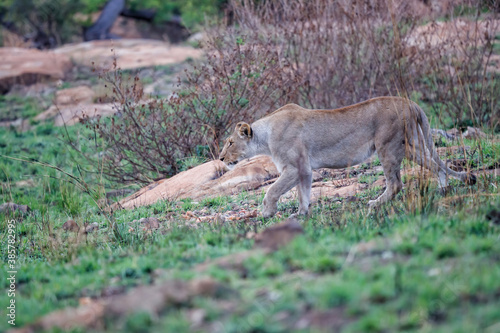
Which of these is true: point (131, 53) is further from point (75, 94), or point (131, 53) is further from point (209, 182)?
point (209, 182)

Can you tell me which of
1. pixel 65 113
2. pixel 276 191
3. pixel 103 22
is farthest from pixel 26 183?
pixel 103 22

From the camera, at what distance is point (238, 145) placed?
806 centimetres

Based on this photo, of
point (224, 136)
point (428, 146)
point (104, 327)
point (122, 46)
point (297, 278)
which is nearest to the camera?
point (104, 327)

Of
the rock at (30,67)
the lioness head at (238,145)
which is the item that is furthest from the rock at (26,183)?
the rock at (30,67)

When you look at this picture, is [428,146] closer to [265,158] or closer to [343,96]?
[265,158]

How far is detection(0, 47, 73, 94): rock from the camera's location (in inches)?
767

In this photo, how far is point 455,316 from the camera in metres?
3.46

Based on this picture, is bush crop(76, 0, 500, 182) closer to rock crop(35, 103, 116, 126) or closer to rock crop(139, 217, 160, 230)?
rock crop(139, 217, 160, 230)

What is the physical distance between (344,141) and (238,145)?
57.3 inches

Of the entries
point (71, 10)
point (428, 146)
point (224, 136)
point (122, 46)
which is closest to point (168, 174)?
point (224, 136)

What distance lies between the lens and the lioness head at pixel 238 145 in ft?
26.0

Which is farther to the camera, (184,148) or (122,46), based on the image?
(122,46)

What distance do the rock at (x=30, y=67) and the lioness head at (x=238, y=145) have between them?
13.4 meters

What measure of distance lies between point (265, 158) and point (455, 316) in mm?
6615
